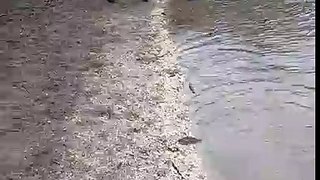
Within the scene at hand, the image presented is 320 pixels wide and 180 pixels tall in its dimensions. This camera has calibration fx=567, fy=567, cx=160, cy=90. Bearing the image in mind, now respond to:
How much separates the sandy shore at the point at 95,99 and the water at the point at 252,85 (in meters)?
0.20

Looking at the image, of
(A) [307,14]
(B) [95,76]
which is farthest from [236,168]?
(A) [307,14]

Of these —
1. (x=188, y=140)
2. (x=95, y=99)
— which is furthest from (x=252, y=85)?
(x=95, y=99)

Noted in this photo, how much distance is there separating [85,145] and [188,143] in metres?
0.74

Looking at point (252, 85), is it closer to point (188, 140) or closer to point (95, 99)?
point (188, 140)

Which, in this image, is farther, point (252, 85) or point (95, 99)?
point (252, 85)

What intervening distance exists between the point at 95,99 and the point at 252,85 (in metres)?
1.36

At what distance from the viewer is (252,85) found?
16.1 ft

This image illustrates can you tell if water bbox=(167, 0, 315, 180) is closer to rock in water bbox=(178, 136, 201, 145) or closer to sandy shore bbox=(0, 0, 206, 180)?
rock in water bbox=(178, 136, 201, 145)

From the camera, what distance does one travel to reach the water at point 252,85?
3.86 m

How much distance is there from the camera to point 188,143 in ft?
13.2

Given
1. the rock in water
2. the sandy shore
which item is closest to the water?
the rock in water

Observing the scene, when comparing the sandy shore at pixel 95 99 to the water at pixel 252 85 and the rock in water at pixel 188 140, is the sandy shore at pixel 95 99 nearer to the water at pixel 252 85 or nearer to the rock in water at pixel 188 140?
the rock in water at pixel 188 140

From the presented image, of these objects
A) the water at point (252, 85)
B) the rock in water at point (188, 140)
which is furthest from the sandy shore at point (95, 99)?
the water at point (252, 85)

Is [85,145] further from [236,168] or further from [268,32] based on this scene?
[268,32]
